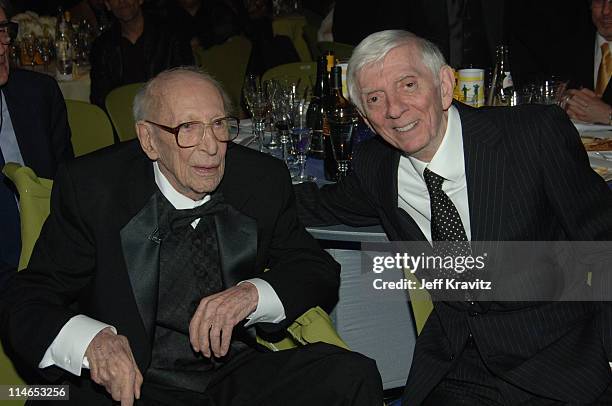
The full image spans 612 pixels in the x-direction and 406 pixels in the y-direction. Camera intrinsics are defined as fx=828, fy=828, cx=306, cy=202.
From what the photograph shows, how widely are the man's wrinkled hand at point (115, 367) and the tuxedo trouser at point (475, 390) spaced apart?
889mm

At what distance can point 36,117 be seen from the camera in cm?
347

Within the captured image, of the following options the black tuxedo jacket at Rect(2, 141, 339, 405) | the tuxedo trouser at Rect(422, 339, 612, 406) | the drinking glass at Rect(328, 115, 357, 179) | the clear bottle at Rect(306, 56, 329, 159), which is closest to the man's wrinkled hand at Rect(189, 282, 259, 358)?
the black tuxedo jacket at Rect(2, 141, 339, 405)

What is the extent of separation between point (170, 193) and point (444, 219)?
0.82 metres

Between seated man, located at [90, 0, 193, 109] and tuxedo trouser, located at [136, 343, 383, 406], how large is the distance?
3.76m

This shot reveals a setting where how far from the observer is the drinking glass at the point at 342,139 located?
122 inches

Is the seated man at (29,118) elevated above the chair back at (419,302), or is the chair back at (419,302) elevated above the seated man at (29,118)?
the seated man at (29,118)

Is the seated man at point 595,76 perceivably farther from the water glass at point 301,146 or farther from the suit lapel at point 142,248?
the suit lapel at point 142,248

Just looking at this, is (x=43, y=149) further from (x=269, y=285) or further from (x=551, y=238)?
(x=551, y=238)

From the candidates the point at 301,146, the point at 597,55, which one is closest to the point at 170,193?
the point at 301,146

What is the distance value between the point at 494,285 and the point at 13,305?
4.50ft

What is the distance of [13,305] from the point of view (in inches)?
92.4

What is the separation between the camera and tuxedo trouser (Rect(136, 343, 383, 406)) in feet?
7.55

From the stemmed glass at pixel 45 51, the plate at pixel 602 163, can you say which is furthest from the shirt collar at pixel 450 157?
the stemmed glass at pixel 45 51

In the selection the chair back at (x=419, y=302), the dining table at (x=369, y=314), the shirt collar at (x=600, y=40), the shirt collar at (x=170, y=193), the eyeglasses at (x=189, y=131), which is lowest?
the dining table at (x=369, y=314)
